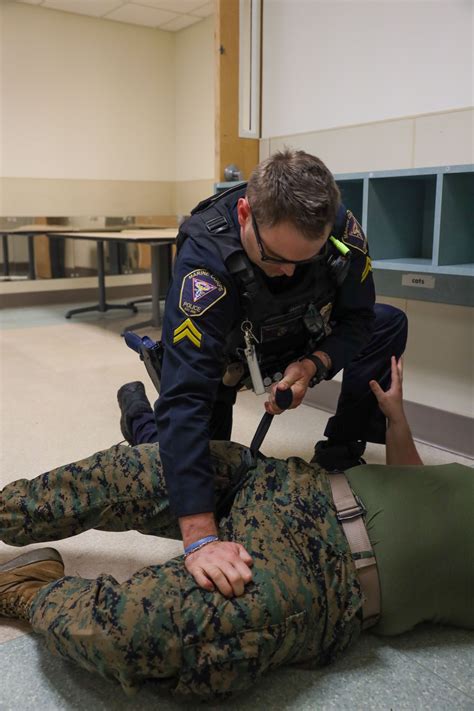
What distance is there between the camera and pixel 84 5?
5.02 m

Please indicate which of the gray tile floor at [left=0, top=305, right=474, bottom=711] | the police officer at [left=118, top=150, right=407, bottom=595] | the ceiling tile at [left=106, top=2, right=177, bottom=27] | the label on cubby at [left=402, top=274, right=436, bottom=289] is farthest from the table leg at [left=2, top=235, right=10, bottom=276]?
the police officer at [left=118, top=150, right=407, bottom=595]

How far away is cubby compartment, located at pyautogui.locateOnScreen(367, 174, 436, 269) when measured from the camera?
202 centimetres

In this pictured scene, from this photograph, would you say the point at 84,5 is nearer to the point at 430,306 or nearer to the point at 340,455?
the point at 430,306

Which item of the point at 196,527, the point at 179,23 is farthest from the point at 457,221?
the point at 179,23

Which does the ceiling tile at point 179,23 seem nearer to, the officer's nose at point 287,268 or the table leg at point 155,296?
the table leg at point 155,296

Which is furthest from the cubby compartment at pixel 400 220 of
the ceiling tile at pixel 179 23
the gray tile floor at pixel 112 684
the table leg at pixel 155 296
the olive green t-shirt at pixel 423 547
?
the ceiling tile at pixel 179 23

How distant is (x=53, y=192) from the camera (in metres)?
5.36

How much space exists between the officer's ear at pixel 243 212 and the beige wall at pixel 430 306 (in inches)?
43.9

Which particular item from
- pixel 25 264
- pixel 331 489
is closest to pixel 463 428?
pixel 331 489

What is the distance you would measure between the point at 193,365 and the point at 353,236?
20.9 inches

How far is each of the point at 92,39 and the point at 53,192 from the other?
132cm

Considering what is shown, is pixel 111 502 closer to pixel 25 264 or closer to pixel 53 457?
pixel 53 457

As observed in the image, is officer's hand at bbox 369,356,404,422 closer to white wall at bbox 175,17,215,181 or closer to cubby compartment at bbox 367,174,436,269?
cubby compartment at bbox 367,174,436,269

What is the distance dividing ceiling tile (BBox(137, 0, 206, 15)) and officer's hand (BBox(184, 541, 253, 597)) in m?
5.05
